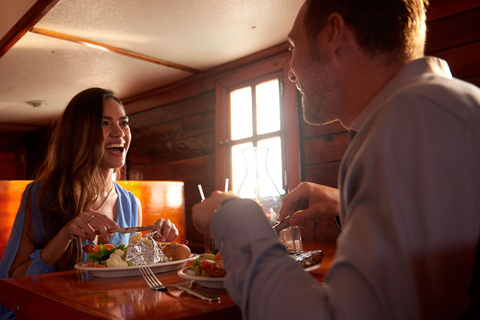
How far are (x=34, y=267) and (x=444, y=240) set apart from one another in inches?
61.7

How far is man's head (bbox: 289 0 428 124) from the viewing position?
798 mm

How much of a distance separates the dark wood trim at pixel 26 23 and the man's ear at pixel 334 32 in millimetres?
1964

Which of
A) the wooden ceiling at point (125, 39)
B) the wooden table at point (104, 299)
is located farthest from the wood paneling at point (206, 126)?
the wooden table at point (104, 299)

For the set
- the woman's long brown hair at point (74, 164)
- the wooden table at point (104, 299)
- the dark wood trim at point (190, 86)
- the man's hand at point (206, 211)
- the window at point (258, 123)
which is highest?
the dark wood trim at point (190, 86)

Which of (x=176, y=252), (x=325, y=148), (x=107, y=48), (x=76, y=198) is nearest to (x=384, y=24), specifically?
(x=176, y=252)

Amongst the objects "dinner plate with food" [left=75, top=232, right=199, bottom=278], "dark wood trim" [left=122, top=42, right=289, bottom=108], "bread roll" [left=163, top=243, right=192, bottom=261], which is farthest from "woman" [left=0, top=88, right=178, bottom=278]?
"dark wood trim" [left=122, top=42, right=289, bottom=108]

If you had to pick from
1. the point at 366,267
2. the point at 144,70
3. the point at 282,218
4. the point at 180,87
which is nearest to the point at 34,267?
the point at 282,218

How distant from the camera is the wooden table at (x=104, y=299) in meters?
0.72

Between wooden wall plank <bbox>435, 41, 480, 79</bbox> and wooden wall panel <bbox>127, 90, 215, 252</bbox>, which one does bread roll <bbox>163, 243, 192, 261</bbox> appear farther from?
wooden wall panel <bbox>127, 90, 215, 252</bbox>

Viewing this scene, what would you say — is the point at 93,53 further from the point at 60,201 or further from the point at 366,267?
the point at 366,267

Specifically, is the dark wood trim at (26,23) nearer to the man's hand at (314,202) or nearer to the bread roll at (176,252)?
the bread roll at (176,252)

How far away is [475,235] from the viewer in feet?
1.74

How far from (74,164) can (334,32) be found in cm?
154

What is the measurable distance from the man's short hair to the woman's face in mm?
1510
